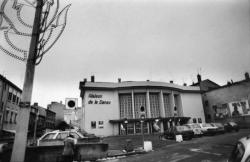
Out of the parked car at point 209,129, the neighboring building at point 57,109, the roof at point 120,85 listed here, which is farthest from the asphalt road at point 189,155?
the neighboring building at point 57,109

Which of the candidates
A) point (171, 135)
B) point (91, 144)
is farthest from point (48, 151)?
point (171, 135)

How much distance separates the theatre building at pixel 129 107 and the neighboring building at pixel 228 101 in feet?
17.2

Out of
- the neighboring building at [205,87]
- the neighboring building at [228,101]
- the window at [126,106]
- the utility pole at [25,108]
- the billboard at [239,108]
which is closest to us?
the utility pole at [25,108]

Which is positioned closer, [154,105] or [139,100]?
[139,100]

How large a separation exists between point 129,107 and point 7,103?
2070cm

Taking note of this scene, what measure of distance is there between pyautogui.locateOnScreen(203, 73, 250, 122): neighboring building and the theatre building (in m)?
5.25

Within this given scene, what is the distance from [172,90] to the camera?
40.5 meters

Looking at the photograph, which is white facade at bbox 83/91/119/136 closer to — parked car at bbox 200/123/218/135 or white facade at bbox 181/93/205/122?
white facade at bbox 181/93/205/122

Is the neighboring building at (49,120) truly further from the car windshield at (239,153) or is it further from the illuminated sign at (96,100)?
the car windshield at (239,153)

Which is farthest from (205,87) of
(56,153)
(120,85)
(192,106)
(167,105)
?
(56,153)

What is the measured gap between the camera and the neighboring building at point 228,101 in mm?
36250

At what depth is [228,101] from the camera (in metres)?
39.8

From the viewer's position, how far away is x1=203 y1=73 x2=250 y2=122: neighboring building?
3625 centimetres

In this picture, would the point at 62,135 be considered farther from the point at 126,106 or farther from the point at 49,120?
the point at 49,120
